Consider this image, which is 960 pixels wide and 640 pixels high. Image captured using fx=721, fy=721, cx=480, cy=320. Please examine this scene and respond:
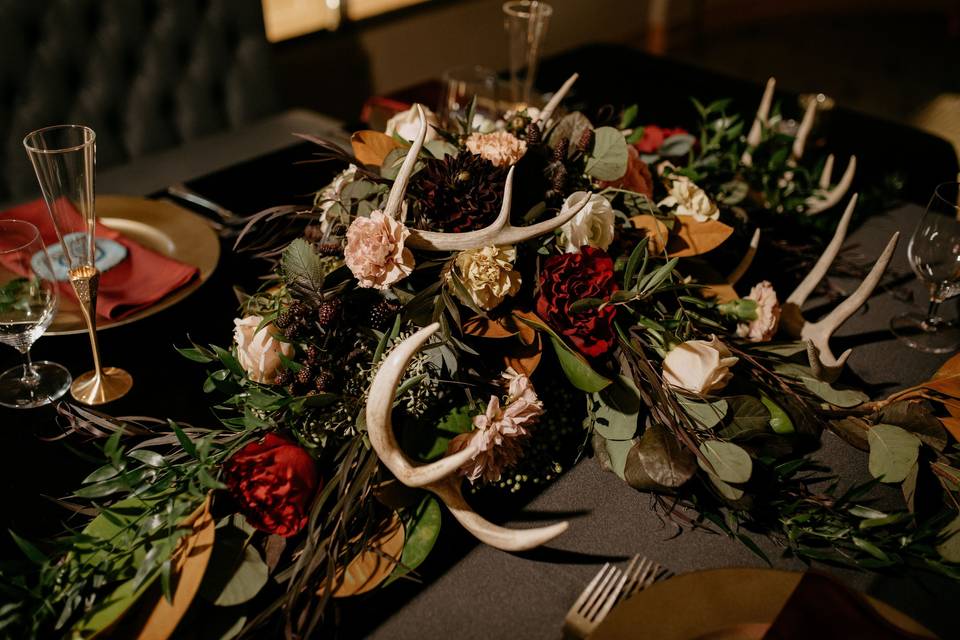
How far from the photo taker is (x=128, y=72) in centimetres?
201

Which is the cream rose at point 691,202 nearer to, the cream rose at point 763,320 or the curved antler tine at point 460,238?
the cream rose at point 763,320

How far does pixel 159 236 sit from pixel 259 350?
549 mm

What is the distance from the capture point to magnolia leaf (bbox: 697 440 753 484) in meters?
0.71

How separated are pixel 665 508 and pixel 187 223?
2.93 feet

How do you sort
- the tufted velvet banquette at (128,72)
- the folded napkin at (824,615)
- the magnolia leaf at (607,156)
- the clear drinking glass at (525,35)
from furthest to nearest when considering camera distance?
the tufted velvet banquette at (128,72) < the clear drinking glass at (525,35) < the magnolia leaf at (607,156) < the folded napkin at (824,615)

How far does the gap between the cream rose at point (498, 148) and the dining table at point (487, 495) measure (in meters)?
0.36

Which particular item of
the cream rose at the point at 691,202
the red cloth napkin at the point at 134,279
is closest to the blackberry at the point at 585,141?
the cream rose at the point at 691,202

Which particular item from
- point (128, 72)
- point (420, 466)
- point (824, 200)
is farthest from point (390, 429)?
point (128, 72)

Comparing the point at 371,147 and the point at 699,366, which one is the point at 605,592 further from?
the point at 371,147

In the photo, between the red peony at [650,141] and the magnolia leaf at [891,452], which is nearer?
the magnolia leaf at [891,452]

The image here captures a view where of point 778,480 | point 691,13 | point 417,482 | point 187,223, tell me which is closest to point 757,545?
point 778,480

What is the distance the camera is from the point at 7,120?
1829mm

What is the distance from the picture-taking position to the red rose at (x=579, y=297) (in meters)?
0.76

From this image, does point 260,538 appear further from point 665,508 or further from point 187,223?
point 187,223
